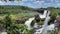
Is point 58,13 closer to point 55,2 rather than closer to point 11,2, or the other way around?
point 55,2

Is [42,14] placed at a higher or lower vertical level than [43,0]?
lower

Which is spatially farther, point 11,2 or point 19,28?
point 11,2

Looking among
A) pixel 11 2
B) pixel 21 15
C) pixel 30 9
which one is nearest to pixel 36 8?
pixel 30 9

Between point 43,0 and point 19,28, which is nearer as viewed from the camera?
point 19,28

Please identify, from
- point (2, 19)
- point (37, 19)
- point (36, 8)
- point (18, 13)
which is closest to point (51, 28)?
point (37, 19)

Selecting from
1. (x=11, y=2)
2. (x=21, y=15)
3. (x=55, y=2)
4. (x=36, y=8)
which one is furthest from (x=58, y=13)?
(x=11, y=2)

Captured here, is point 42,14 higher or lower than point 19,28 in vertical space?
higher

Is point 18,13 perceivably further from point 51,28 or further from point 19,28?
point 51,28

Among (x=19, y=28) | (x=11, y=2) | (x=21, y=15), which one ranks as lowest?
(x=19, y=28)
